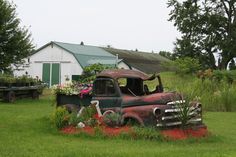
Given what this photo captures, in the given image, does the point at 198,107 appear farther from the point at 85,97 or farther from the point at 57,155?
the point at 57,155

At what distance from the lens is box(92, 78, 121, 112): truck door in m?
13.0

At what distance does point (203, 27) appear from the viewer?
168 ft

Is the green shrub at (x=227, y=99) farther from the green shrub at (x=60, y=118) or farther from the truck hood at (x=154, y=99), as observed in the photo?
the green shrub at (x=60, y=118)

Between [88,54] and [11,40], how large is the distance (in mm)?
21704

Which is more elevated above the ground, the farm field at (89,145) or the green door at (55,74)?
the green door at (55,74)

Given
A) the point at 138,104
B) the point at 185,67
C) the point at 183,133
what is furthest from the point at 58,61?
the point at 183,133

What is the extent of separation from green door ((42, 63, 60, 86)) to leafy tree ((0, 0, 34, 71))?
18180 mm

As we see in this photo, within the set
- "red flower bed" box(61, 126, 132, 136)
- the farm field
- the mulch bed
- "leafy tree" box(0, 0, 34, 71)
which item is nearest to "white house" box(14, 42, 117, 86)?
"leafy tree" box(0, 0, 34, 71)

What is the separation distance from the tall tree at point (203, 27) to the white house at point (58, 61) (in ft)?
25.2

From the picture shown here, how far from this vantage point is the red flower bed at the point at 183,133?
11.8m

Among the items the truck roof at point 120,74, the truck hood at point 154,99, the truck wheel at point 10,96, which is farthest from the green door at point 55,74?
the truck hood at point 154,99

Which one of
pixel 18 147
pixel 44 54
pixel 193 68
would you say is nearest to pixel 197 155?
pixel 18 147

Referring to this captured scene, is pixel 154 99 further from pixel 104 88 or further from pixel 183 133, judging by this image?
pixel 104 88

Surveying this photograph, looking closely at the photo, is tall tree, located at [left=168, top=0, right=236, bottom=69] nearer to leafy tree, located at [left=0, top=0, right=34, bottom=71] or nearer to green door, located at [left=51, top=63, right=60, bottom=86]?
green door, located at [left=51, top=63, right=60, bottom=86]
